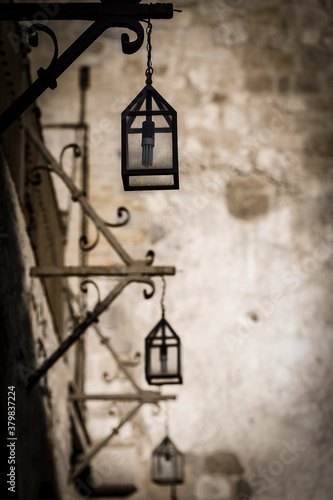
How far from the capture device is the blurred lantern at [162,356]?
443 cm

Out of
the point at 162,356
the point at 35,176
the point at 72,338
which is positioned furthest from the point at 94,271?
the point at 162,356

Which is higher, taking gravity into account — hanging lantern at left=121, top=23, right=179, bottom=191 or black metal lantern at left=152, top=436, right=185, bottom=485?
hanging lantern at left=121, top=23, right=179, bottom=191

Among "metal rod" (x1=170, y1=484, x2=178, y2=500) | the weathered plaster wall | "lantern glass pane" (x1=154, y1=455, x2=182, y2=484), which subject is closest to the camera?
the weathered plaster wall

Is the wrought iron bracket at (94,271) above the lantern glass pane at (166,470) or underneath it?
above

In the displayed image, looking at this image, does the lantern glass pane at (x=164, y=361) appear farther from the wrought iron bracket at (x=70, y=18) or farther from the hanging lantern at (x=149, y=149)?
the wrought iron bracket at (x=70, y=18)

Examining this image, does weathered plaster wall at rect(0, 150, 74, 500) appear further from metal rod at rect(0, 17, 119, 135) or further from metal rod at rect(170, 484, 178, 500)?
metal rod at rect(170, 484, 178, 500)

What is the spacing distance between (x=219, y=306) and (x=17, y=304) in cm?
340

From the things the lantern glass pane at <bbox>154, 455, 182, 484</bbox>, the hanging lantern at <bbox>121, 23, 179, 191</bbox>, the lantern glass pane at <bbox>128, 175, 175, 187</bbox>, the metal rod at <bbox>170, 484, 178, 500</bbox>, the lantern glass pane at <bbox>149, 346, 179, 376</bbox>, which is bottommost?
the metal rod at <bbox>170, 484, 178, 500</bbox>

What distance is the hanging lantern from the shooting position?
93.1 inches

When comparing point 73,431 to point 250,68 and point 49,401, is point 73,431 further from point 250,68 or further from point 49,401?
point 250,68

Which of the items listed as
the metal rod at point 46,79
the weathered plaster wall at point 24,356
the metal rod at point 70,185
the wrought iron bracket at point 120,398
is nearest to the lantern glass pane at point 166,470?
the wrought iron bracket at point 120,398

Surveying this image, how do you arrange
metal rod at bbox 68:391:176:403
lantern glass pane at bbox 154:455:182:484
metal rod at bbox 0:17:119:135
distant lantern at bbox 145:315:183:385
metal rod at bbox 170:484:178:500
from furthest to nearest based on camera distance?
metal rod at bbox 170:484:178:500
lantern glass pane at bbox 154:455:182:484
metal rod at bbox 68:391:176:403
distant lantern at bbox 145:315:183:385
metal rod at bbox 0:17:119:135

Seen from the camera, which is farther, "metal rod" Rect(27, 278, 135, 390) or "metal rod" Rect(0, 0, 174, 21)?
"metal rod" Rect(27, 278, 135, 390)

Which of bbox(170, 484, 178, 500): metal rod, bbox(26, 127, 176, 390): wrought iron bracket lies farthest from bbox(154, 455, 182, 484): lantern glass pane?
bbox(26, 127, 176, 390): wrought iron bracket
